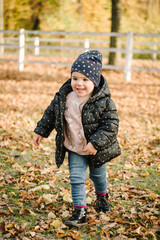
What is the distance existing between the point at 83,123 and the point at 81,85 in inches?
14.3

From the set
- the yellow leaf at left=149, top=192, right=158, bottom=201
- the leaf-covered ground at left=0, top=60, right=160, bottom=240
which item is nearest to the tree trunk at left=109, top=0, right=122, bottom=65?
the leaf-covered ground at left=0, top=60, right=160, bottom=240

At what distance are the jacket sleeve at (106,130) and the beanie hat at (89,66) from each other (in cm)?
27

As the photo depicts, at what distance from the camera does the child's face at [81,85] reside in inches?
114

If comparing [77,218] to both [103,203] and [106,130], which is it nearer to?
[103,203]

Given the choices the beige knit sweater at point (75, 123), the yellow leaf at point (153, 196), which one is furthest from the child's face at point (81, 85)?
the yellow leaf at point (153, 196)

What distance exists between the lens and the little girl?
2896 mm

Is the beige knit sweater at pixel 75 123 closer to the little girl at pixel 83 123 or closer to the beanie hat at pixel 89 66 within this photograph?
the little girl at pixel 83 123

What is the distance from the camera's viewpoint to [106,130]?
289 centimetres

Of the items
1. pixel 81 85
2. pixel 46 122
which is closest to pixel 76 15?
pixel 46 122

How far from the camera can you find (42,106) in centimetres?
825

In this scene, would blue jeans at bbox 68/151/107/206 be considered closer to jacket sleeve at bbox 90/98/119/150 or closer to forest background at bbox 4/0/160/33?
jacket sleeve at bbox 90/98/119/150

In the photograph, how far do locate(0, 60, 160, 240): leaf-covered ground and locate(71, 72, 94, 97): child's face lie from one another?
606mm

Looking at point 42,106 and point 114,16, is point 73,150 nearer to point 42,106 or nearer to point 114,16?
point 42,106

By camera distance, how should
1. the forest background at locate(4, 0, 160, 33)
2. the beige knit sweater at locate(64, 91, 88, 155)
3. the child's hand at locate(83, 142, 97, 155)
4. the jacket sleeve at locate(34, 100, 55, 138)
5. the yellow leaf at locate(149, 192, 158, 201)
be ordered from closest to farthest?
the child's hand at locate(83, 142, 97, 155) < the beige knit sweater at locate(64, 91, 88, 155) < the jacket sleeve at locate(34, 100, 55, 138) < the yellow leaf at locate(149, 192, 158, 201) < the forest background at locate(4, 0, 160, 33)
